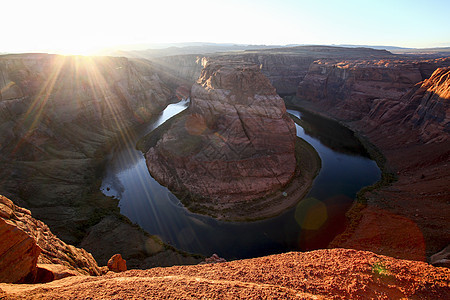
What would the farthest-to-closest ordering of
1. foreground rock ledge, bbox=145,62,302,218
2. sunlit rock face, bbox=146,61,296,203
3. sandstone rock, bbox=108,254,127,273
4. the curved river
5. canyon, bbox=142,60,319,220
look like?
sunlit rock face, bbox=146,61,296,203 < foreground rock ledge, bbox=145,62,302,218 < canyon, bbox=142,60,319,220 < the curved river < sandstone rock, bbox=108,254,127,273

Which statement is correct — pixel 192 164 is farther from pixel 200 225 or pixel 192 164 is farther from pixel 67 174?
pixel 67 174

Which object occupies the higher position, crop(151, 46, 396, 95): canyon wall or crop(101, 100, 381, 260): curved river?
crop(151, 46, 396, 95): canyon wall

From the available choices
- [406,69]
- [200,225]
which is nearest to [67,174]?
[200,225]

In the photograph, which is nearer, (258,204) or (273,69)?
(258,204)

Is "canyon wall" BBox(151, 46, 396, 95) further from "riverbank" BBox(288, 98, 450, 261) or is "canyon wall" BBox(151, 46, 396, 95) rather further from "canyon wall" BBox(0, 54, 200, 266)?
"riverbank" BBox(288, 98, 450, 261)

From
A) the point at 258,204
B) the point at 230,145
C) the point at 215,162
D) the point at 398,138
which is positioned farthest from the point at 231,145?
the point at 398,138

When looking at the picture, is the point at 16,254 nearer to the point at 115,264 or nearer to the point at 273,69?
the point at 115,264

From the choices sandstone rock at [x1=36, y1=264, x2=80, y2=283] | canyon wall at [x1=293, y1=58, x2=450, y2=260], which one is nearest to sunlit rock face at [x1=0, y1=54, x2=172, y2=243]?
sandstone rock at [x1=36, y1=264, x2=80, y2=283]
